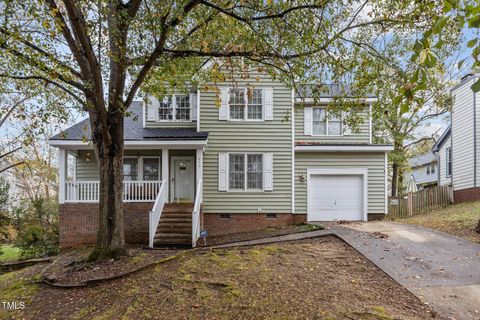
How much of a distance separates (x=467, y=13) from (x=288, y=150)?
34.3 feet

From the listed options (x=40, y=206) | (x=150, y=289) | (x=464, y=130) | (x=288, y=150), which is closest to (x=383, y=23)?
(x=288, y=150)

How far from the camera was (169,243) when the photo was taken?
9602mm

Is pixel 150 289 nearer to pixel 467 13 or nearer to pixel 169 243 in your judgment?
pixel 169 243

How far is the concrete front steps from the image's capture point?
9641 mm

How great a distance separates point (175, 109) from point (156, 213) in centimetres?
500

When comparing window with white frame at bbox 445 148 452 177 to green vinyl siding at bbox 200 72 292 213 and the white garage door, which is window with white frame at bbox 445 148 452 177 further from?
green vinyl siding at bbox 200 72 292 213

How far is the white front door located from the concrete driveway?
621 cm

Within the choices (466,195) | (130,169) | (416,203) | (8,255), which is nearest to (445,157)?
(466,195)

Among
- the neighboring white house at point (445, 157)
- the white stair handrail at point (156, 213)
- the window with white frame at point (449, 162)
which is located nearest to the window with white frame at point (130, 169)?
the white stair handrail at point (156, 213)

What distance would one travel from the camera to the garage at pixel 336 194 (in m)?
12.7

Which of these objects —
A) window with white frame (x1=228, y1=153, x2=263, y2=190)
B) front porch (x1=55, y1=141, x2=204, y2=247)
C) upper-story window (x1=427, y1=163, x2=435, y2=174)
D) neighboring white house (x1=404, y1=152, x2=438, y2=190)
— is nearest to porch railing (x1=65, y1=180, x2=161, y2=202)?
front porch (x1=55, y1=141, x2=204, y2=247)

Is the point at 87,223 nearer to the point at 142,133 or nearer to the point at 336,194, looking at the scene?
the point at 142,133

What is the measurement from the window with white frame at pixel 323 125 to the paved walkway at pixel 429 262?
15.8ft

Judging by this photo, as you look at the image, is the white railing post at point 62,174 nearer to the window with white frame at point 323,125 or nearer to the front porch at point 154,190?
the front porch at point 154,190
